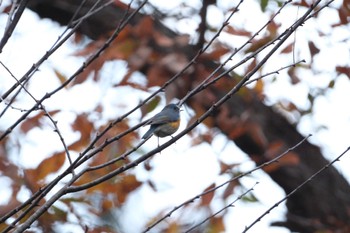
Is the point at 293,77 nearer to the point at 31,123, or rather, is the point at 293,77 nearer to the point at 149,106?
the point at 149,106

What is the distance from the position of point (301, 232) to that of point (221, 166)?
1.06m

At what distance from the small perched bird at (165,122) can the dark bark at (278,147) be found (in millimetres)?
Result: 1785

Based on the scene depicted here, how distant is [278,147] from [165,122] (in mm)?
2056

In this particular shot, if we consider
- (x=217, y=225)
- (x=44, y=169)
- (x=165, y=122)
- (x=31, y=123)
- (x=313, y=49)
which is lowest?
(x=165, y=122)

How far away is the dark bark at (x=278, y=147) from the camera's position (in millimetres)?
4387

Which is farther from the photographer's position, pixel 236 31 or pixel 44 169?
pixel 236 31

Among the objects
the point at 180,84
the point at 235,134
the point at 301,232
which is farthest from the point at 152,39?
the point at 301,232

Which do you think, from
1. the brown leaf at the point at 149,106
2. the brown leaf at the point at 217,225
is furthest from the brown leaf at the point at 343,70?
the brown leaf at the point at 149,106

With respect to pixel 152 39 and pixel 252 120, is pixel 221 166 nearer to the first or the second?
pixel 252 120

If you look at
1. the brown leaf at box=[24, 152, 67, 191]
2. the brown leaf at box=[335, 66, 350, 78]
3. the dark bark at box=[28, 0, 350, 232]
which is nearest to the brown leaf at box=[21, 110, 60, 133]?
the brown leaf at box=[24, 152, 67, 191]

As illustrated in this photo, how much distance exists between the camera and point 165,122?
240 centimetres

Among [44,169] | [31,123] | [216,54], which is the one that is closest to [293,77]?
[216,54]

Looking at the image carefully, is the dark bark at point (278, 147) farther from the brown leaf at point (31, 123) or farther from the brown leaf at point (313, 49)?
the brown leaf at point (31, 123)

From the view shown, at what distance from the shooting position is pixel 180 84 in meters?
4.08
